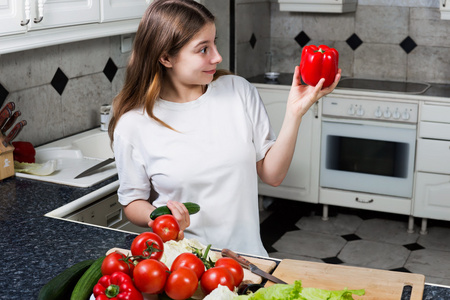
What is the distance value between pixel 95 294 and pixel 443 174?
10.0 ft

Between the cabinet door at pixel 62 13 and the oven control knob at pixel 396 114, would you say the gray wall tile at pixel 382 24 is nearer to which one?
the oven control knob at pixel 396 114

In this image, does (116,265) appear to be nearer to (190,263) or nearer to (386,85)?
(190,263)

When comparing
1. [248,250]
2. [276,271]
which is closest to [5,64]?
[248,250]

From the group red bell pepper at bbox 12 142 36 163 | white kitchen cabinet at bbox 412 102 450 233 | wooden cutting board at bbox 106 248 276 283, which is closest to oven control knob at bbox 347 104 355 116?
white kitchen cabinet at bbox 412 102 450 233

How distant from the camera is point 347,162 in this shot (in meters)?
4.07

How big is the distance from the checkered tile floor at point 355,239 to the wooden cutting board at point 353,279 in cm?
207

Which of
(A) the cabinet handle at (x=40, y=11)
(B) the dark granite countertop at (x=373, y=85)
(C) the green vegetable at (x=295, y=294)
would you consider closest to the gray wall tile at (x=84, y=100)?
(A) the cabinet handle at (x=40, y=11)

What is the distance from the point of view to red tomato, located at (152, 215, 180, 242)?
1.42 meters

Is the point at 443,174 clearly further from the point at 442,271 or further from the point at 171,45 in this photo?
the point at 171,45

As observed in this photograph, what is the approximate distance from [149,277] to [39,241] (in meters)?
0.67

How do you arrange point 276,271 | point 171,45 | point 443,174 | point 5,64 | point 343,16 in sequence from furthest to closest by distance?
point 343,16 < point 443,174 < point 5,64 < point 171,45 < point 276,271

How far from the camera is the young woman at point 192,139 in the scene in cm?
176

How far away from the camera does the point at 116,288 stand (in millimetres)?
1175

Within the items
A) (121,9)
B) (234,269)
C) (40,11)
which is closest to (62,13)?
(40,11)
